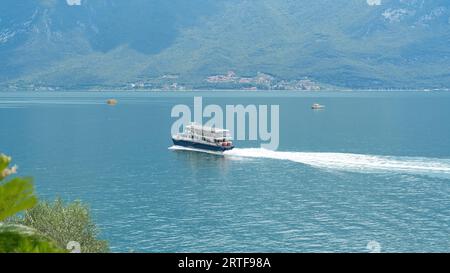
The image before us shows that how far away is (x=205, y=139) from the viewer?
169000 millimetres

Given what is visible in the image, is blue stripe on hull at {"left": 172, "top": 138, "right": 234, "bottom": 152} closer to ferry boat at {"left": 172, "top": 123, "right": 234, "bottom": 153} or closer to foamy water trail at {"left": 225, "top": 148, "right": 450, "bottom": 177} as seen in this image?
ferry boat at {"left": 172, "top": 123, "right": 234, "bottom": 153}

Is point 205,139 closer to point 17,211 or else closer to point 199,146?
point 199,146

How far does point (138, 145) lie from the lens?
188625mm

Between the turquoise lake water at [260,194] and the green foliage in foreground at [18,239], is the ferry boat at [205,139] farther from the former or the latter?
the green foliage in foreground at [18,239]

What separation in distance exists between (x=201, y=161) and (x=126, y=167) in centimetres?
1953

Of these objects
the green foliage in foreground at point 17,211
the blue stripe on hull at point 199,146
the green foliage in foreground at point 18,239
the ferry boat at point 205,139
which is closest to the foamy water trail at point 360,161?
the blue stripe on hull at point 199,146

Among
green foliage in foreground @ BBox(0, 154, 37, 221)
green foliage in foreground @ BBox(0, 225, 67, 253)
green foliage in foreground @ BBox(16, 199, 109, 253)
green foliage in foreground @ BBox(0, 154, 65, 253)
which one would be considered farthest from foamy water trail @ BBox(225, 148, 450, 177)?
green foliage in foreground @ BBox(0, 154, 37, 221)

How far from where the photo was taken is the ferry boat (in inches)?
6436

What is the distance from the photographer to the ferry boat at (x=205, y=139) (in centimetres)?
16348

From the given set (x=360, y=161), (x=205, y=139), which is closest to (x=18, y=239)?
(x=360, y=161)

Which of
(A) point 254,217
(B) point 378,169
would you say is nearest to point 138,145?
(B) point 378,169
